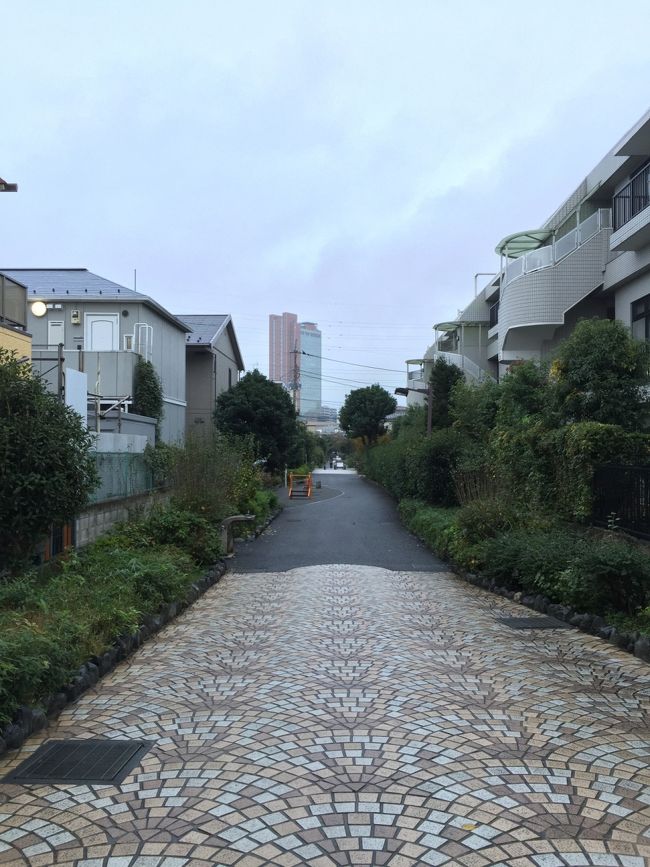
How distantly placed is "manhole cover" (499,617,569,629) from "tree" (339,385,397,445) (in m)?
53.9

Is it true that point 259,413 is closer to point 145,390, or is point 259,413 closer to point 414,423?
point 414,423

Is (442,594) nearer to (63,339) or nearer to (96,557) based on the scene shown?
(96,557)

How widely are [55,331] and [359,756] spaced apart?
23816 millimetres

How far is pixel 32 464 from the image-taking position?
8.67 metres

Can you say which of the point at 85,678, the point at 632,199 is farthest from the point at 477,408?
the point at 85,678

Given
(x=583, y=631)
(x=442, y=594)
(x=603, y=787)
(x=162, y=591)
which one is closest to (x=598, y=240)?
(x=442, y=594)

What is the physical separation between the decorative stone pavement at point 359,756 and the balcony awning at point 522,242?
710 inches

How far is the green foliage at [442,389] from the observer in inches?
1305

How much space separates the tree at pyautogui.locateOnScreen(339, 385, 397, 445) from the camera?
6309 cm

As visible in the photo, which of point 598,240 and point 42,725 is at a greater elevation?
point 598,240

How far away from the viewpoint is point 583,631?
8281mm

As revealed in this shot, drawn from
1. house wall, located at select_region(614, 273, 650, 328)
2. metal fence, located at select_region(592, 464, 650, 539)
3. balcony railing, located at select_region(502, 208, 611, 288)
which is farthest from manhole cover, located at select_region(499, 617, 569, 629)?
balcony railing, located at select_region(502, 208, 611, 288)

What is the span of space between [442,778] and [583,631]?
470 centimetres

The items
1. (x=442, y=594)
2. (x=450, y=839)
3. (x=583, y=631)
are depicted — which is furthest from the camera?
(x=442, y=594)
